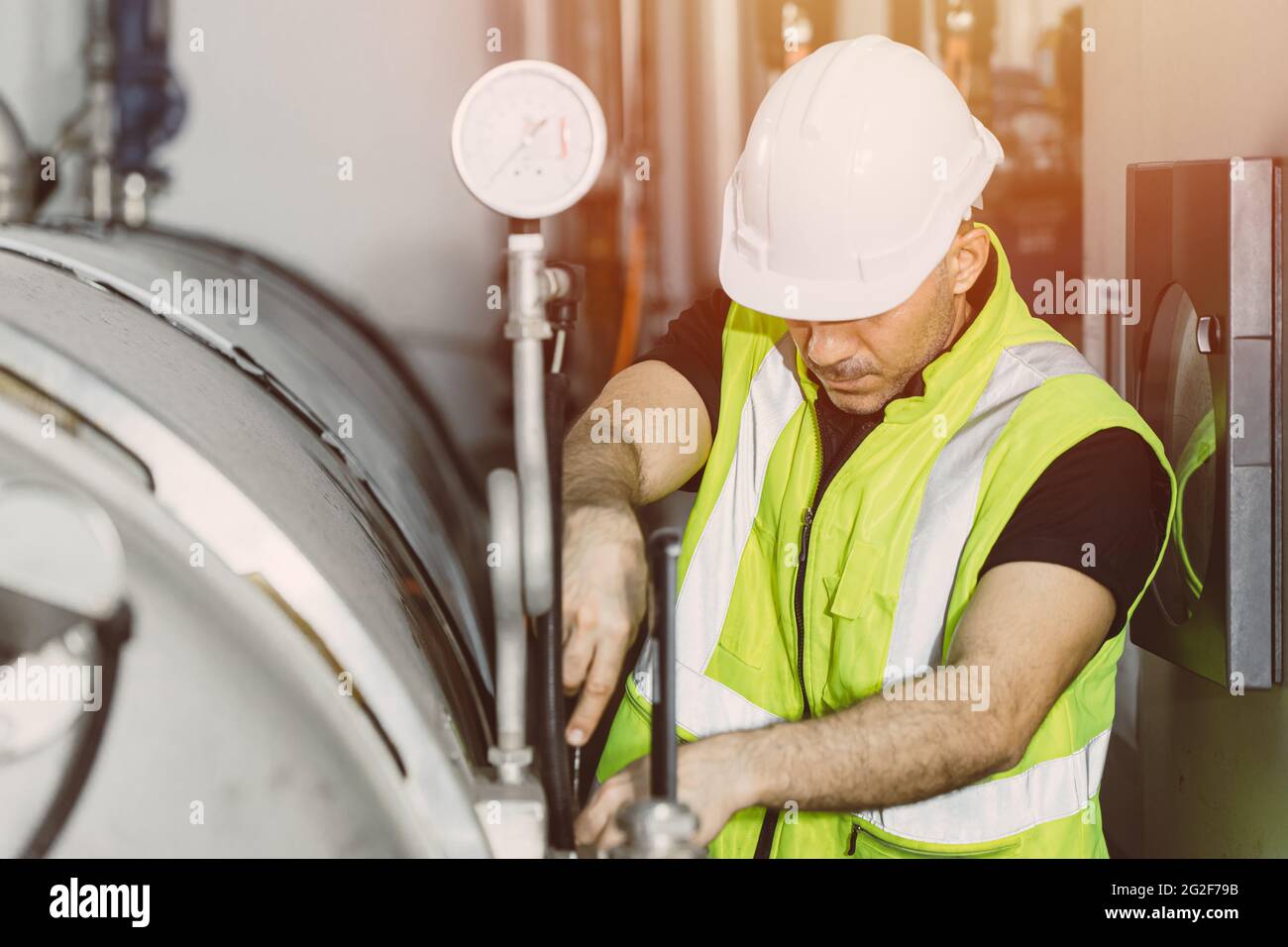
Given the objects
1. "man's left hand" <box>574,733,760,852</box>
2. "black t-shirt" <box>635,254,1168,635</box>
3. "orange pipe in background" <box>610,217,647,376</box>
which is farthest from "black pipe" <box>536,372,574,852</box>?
"orange pipe in background" <box>610,217,647,376</box>

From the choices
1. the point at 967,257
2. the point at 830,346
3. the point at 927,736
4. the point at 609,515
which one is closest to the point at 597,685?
the point at 609,515

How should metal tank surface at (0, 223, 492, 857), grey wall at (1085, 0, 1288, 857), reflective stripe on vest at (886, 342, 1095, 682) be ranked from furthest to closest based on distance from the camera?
1. grey wall at (1085, 0, 1288, 857)
2. reflective stripe on vest at (886, 342, 1095, 682)
3. metal tank surface at (0, 223, 492, 857)

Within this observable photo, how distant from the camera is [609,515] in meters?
1.02

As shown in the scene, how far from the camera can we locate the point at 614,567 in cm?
96

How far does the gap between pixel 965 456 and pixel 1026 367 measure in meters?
0.11

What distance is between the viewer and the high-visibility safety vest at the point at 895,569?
1.02m

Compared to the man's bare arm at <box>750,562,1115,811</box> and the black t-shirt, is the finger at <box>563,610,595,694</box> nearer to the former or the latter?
the man's bare arm at <box>750,562,1115,811</box>

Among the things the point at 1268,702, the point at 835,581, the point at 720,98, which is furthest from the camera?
the point at 720,98

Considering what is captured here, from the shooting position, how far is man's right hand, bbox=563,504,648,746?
36.4 inches

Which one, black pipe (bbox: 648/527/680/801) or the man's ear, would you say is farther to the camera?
the man's ear

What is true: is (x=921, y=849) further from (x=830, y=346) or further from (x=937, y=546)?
(x=830, y=346)

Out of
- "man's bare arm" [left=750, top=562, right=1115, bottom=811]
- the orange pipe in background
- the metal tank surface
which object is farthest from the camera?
the orange pipe in background

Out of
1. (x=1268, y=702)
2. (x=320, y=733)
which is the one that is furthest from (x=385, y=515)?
(x=1268, y=702)
